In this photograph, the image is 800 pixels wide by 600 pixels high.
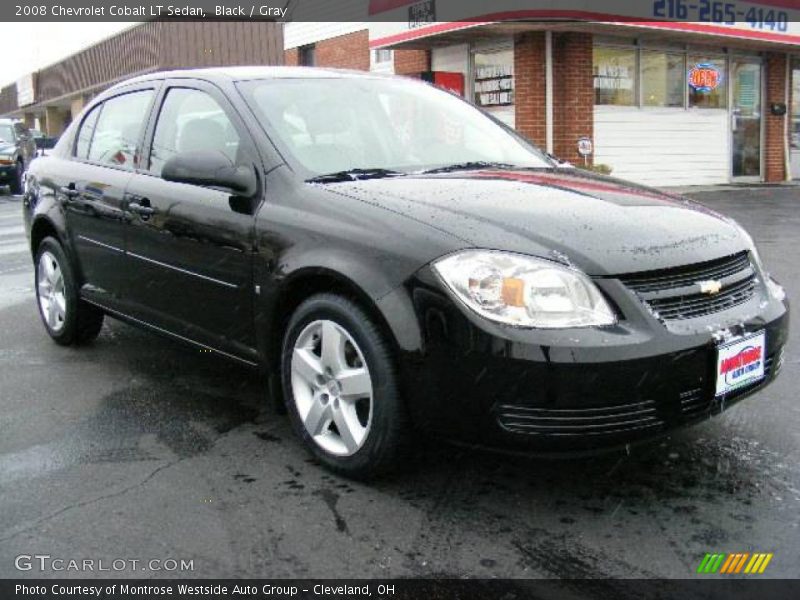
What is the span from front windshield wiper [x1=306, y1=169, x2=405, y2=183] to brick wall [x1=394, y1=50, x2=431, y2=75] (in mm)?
13770

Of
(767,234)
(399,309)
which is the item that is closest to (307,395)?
(399,309)

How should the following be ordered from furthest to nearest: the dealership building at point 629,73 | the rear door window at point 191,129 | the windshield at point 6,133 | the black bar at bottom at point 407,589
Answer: the windshield at point 6,133, the dealership building at point 629,73, the rear door window at point 191,129, the black bar at bottom at point 407,589

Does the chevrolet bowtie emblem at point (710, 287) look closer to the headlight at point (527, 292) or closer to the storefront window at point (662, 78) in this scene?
the headlight at point (527, 292)

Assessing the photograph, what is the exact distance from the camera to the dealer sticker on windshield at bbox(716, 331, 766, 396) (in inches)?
112

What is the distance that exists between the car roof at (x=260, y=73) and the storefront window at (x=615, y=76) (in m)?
11.9

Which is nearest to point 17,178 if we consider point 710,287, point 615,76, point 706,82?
point 615,76

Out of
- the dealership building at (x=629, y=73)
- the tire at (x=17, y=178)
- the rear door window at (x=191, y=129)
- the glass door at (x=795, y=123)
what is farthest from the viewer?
the glass door at (x=795, y=123)

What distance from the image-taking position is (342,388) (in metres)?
3.11

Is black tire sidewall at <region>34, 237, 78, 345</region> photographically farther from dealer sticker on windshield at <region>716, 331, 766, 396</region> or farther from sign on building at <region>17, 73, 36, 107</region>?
sign on building at <region>17, 73, 36, 107</region>

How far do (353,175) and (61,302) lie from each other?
256cm

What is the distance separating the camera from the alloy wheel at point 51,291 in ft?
16.9

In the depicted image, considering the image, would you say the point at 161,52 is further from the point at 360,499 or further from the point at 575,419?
the point at 575,419

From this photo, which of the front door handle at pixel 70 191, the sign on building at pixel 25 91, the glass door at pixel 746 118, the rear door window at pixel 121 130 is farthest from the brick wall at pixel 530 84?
the sign on building at pixel 25 91

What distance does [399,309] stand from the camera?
2.86 meters
